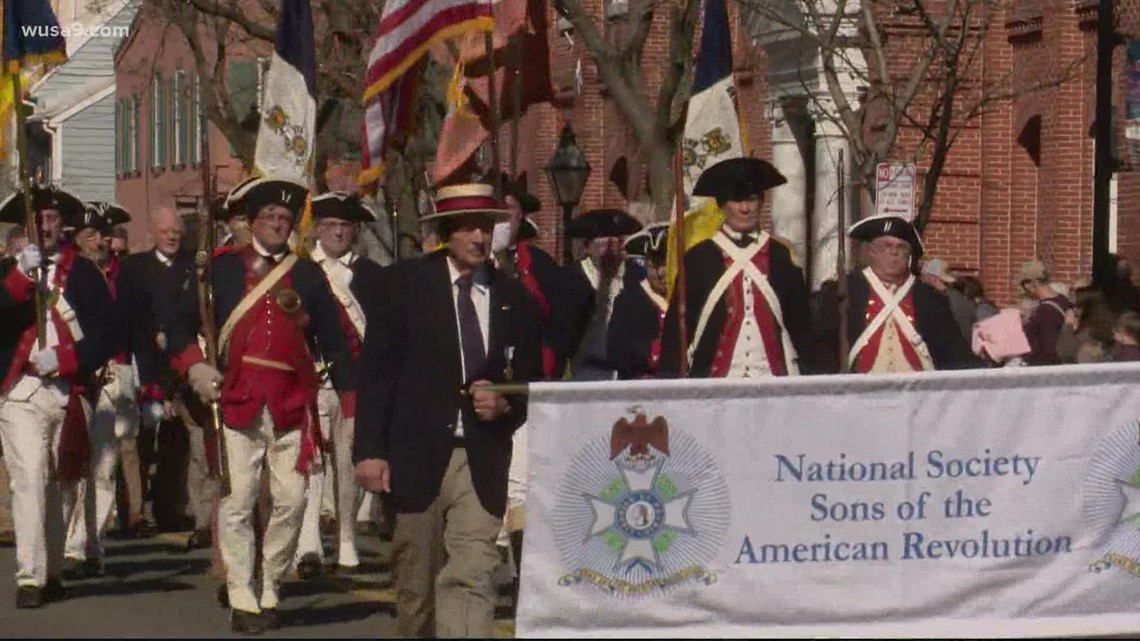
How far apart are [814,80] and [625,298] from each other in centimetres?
1398

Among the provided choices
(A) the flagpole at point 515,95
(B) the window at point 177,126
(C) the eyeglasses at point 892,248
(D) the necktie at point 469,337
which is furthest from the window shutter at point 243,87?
(D) the necktie at point 469,337

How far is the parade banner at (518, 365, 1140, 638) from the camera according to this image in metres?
10.5

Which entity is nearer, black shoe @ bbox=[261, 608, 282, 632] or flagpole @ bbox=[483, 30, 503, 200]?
black shoe @ bbox=[261, 608, 282, 632]

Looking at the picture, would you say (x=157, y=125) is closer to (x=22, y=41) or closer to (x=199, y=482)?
(x=199, y=482)

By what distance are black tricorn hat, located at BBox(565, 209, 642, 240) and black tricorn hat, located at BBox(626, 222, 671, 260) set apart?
4.0 inches

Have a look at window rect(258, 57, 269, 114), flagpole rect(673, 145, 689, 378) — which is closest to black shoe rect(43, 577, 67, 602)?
window rect(258, 57, 269, 114)

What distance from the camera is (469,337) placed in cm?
1068

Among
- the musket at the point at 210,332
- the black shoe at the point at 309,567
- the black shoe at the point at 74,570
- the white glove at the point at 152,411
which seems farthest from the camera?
the white glove at the point at 152,411

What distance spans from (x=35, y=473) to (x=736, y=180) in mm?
3929

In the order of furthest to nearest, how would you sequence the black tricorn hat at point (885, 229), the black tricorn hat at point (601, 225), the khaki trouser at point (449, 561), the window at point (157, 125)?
the window at point (157, 125)
the black tricorn hat at point (601, 225)
the black tricorn hat at point (885, 229)
the khaki trouser at point (449, 561)

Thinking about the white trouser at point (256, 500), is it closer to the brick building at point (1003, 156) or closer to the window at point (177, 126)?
the brick building at point (1003, 156)

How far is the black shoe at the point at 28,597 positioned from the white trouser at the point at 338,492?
6.40ft

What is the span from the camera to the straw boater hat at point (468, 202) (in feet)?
35.2

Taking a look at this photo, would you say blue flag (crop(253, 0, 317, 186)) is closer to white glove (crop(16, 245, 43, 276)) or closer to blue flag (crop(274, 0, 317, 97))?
blue flag (crop(274, 0, 317, 97))
